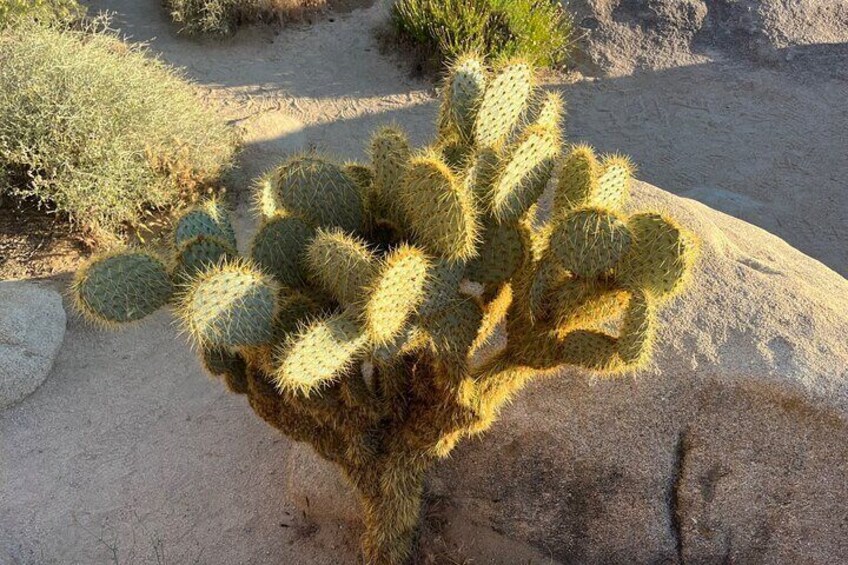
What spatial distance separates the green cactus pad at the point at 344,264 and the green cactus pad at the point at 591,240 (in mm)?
629

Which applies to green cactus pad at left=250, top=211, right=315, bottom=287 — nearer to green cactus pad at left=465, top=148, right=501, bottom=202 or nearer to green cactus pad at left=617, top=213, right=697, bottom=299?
green cactus pad at left=465, top=148, right=501, bottom=202

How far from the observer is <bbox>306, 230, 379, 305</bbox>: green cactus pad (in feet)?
7.80

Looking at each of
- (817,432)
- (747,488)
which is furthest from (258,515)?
(817,432)

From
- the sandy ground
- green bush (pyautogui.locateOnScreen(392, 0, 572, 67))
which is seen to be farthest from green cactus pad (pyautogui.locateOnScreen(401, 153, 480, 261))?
green bush (pyautogui.locateOnScreen(392, 0, 572, 67))

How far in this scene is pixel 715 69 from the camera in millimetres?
8117

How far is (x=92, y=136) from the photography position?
5.16 metres

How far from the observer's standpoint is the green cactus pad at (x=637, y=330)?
240cm

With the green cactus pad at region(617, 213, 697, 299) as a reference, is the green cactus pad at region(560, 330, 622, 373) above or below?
below

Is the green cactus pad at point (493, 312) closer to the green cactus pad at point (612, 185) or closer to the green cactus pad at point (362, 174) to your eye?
the green cactus pad at point (612, 185)

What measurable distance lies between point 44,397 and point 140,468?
2.85 ft

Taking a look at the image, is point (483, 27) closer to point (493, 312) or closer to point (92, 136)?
point (92, 136)

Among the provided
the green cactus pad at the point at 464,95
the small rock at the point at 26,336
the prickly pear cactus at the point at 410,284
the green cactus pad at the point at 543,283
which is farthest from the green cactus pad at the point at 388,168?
the small rock at the point at 26,336

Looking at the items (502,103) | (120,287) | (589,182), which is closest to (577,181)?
(589,182)

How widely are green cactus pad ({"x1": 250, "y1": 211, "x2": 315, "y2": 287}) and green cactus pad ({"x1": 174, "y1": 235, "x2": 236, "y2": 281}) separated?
13cm
